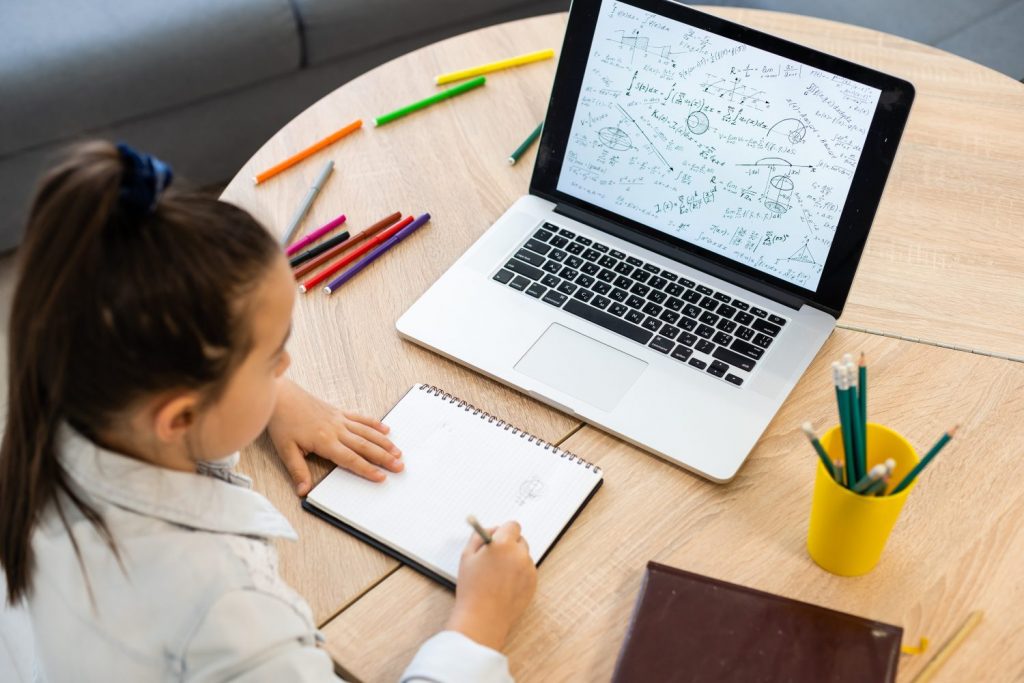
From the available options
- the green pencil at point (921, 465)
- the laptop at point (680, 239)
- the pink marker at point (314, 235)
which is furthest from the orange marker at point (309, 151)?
the green pencil at point (921, 465)

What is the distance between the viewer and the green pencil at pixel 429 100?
4.17 feet

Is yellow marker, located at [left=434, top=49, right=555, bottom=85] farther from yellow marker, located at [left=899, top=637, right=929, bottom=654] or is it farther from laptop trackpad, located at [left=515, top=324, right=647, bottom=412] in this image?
yellow marker, located at [left=899, top=637, right=929, bottom=654]

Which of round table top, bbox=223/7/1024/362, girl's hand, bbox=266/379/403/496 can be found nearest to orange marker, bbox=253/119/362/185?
round table top, bbox=223/7/1024/362

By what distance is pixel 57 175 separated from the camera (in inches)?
25.6

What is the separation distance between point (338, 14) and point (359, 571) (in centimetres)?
141

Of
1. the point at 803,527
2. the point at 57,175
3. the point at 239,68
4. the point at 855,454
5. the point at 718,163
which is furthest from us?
the point at 239,68

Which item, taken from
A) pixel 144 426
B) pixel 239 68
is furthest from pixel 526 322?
pixel 239 68

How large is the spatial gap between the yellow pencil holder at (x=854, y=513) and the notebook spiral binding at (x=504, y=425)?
7.7 inches

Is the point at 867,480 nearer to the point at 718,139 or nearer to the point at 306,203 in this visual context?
the point at 718,139

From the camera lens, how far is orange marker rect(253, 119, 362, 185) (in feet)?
3.95

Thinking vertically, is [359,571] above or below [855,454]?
below

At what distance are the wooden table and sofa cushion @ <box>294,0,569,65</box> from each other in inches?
26.6

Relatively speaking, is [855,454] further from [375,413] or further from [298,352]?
[298,352]

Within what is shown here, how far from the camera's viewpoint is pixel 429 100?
1294 millimetres
